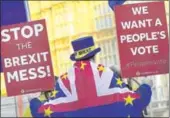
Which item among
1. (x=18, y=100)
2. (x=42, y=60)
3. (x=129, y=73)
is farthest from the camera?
(x=18, y=100)

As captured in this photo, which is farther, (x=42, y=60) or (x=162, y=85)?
(x=162, y=85)

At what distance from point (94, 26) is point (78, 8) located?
0.68 feet

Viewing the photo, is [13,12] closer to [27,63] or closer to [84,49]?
[27,63]

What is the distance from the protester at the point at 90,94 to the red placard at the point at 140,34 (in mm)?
121

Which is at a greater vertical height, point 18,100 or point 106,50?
point 106,50

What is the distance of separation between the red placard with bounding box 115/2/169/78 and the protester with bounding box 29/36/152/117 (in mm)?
121

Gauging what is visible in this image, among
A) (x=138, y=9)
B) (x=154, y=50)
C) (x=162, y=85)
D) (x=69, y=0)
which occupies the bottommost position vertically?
(x=162, y=85)

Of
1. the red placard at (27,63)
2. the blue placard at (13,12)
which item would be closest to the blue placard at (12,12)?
the blue placard at (13,12)

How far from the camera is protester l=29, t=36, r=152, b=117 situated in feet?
8.73

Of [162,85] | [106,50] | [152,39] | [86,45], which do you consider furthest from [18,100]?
[152,39]

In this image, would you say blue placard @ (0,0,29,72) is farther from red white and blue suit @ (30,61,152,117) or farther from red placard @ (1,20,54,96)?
red white and blue suit @ (30,61,152,117)

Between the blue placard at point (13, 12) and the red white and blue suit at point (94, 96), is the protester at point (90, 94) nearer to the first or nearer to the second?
the red white and blue suit at point (94, 96)

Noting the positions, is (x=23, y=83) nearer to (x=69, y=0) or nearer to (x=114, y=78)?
(x=114, y=78)

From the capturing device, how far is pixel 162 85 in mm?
4066
